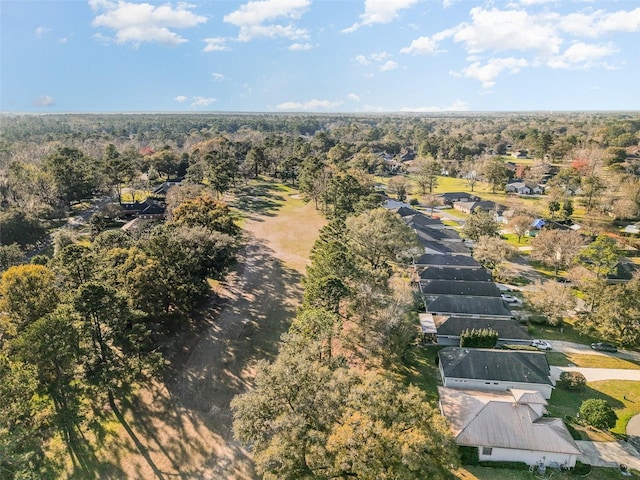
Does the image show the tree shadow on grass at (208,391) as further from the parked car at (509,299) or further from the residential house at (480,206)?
the residential house at (480,206)

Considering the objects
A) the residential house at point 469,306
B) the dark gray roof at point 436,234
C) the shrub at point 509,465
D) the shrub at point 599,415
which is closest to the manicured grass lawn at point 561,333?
the residential house at point 469,306

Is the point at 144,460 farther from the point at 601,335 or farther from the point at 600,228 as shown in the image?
the point at 600,228

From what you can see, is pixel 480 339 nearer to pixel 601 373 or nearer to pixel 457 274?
pixel 601 373

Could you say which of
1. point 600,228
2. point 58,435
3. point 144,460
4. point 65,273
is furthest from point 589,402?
point 600,228

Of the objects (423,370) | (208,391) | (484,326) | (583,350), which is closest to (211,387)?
(208,391)

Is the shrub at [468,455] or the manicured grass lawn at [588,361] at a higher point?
the shrub at [468,455]

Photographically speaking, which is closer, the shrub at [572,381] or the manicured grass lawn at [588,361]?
the shrub at [572,381]
